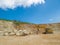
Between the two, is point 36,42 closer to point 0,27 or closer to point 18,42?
point 18,42

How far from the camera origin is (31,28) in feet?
21.3

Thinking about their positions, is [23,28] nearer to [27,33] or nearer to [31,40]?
[27,33]

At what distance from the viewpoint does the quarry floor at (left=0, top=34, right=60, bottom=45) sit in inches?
207

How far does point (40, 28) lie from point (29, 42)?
1291 mm

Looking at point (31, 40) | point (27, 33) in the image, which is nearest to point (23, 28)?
point (27, 33)

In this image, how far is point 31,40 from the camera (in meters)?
5.46

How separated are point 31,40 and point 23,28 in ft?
3.34

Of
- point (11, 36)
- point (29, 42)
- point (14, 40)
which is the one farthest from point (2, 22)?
point (29, 42)

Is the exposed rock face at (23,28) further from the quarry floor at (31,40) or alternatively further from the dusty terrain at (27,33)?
the quarry floor at (31,40)

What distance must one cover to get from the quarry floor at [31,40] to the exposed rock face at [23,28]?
0.33 metres

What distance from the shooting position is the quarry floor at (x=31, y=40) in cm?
527

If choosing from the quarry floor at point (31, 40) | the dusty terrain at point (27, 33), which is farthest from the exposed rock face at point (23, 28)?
the quarry floor at point (31, 40)

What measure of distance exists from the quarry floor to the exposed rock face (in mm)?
325

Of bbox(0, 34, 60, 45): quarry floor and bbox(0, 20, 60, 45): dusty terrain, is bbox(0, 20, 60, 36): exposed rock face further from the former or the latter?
bbox(0, 34, 60, 45): quarry floor
